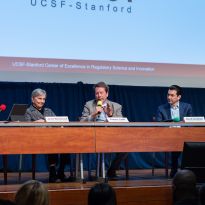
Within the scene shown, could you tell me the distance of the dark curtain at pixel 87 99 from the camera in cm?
621

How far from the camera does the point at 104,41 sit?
5930mm

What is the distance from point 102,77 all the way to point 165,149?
203 centimetres

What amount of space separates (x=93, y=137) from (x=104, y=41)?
2086 millimetres

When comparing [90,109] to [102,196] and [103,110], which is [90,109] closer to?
[103,110]

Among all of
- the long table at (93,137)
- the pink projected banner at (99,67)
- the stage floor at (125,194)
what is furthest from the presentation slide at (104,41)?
the stage floor at (125,194)

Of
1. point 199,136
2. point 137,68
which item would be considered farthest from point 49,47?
point 199,136

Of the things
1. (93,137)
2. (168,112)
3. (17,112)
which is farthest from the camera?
(168,112)

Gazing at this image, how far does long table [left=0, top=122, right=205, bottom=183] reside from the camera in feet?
13.1

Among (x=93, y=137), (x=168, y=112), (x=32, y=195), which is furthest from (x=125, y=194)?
(x=168, y=112)

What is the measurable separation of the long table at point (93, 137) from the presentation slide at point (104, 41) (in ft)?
5.66

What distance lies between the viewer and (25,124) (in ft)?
13.3

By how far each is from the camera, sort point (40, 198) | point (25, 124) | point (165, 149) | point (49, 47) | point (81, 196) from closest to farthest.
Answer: point (40, 198) → point (81, 196) → point (25, 124) → point (165, 149) → point (49, 47)

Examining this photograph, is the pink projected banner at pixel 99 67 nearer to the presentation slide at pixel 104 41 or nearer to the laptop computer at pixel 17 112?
the presentation slide at pixel 104 41

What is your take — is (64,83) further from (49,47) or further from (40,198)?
(40,198)
